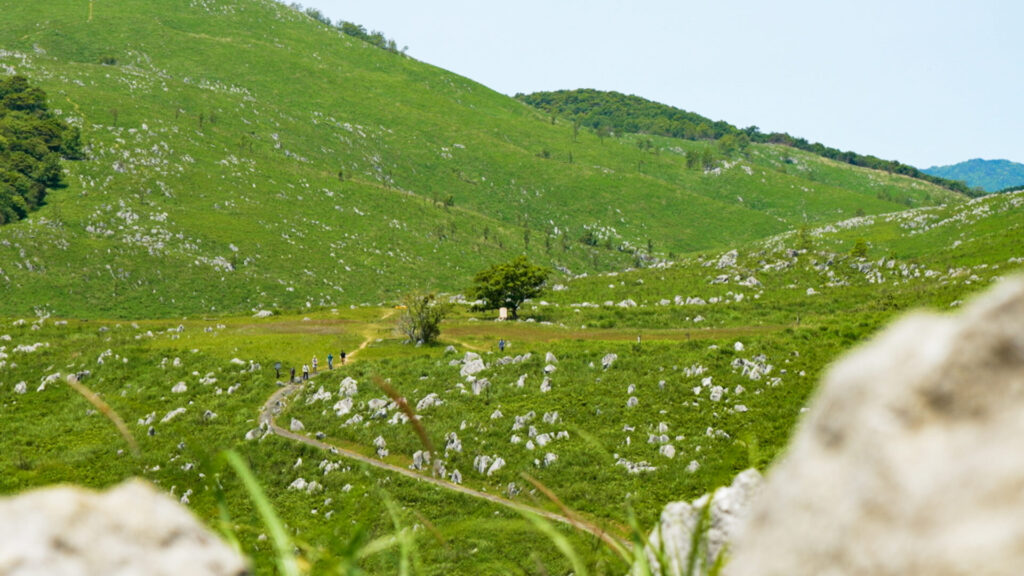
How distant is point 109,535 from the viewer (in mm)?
2193

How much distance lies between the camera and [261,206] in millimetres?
128250

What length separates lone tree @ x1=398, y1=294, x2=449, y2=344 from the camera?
5781cm

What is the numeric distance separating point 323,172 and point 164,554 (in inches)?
6359

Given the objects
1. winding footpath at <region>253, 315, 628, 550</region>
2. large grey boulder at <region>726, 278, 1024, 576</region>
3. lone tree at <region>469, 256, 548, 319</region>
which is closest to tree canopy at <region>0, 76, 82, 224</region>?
lone tree at <region>469, 256, 548, 319</region>

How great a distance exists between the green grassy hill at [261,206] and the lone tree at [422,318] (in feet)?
156

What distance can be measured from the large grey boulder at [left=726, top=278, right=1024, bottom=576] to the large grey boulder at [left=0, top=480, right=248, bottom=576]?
1.78 meters

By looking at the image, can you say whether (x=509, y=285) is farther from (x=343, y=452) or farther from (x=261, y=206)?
(x=261, y=206)

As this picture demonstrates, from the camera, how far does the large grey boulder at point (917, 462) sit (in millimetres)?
1592

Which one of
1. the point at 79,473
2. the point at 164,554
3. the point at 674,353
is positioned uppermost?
the point at 164,554

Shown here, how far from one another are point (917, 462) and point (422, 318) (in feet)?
186

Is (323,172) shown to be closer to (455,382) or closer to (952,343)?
(455,382)

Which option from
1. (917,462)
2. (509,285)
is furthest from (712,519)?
(509,285)

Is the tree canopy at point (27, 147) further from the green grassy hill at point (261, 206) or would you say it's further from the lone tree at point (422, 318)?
the lone tree at point (422, 318)

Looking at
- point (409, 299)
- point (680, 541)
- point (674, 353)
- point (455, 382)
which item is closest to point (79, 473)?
point (455, 382)
